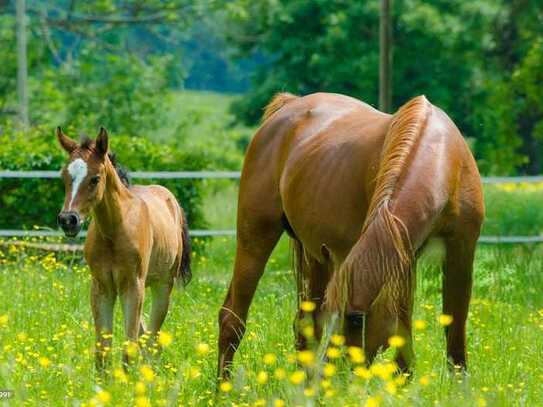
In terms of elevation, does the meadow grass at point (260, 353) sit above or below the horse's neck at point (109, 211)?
below

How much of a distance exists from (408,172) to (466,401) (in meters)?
1.24

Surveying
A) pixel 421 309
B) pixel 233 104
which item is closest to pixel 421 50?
pixel 233 104

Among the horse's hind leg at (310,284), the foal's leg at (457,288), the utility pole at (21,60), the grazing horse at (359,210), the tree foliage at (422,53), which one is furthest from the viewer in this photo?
the tree foliage at (422,53)

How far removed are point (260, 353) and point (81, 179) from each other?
55.4 inches

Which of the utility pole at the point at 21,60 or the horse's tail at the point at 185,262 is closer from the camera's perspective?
the horse's tail at the point at 185,262

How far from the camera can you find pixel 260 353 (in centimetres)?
686

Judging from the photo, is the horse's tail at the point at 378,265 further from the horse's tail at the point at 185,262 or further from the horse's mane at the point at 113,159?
the horse's tail at the point at 185,262

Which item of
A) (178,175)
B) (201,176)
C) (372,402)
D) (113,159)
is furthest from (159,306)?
(178,175)

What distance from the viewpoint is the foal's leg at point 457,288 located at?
5863 mm

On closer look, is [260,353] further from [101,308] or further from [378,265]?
[378,265]

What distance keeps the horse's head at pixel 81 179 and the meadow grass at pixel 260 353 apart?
653 mm

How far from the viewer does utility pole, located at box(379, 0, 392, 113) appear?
16.3 m

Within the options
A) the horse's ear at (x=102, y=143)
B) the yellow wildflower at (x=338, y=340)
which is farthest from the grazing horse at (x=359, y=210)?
the horse's ear at (x=102, y=143)

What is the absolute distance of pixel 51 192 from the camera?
1367 cm
